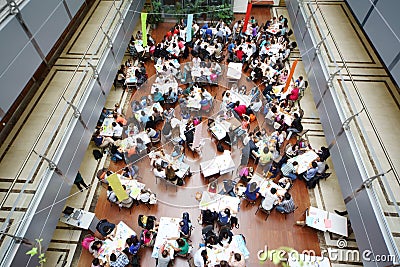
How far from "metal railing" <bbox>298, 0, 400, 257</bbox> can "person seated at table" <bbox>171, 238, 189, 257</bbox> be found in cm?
504

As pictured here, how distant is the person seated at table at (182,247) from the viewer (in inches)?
324

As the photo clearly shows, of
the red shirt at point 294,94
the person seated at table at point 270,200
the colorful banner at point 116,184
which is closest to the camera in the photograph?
the colorful banner at point 116,184

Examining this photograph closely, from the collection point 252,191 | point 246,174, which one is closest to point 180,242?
point 252,191

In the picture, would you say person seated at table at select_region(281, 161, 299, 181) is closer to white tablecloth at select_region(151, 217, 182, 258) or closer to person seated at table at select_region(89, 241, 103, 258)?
white tablecloth at select_region(151, 217, 182, 258)

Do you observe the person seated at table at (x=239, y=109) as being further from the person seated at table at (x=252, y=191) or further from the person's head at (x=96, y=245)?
the person's head at (x=96, y=245)

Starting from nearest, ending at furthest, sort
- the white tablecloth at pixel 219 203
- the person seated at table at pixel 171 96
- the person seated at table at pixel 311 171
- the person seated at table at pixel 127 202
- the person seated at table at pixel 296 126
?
the white tablecloth at pixel 219 203 < the person seated at table at pixel 127 202 < the person seated at table at pixel 311 171 < the person seated at table at pixel 296 126 < the person seated at table at pixel 171 96

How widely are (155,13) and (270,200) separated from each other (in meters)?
12.3

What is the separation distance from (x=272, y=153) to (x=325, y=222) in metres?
2.76

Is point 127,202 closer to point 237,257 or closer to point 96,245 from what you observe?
point 96,245

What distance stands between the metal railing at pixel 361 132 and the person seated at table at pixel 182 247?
5043mm

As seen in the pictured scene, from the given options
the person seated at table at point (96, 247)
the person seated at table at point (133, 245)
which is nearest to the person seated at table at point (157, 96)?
the person seated at table at point (133, 245)

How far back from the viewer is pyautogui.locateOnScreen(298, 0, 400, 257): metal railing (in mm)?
6931

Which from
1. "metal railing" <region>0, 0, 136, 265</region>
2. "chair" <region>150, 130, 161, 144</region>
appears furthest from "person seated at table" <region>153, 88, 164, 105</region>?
"metal railing" <region>0, 0, 136, 265</region>

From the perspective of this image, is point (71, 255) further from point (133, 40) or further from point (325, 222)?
point (133, 40)
